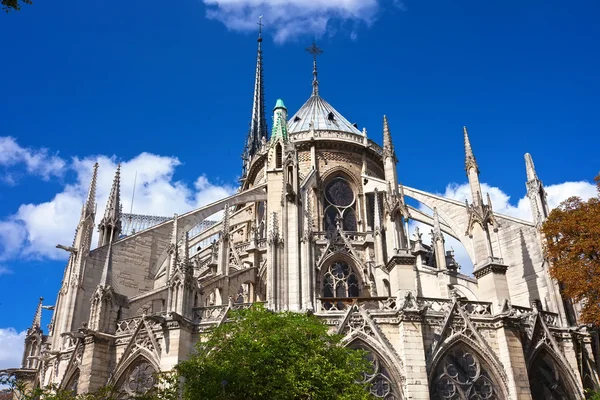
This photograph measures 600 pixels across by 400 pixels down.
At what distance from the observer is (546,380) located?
68.6 feet

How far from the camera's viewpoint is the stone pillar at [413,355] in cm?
1854

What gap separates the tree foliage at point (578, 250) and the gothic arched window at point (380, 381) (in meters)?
7.46

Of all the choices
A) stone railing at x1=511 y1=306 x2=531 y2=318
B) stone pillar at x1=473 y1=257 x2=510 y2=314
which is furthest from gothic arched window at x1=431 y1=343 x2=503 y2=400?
stone railing at x1=511 y1=306 x2=531 y2=318

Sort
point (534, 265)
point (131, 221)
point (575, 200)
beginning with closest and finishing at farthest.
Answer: point (575, 200), point (534, 265), point (131, 221)

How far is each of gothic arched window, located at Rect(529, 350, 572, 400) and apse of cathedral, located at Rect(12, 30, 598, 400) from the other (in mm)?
52

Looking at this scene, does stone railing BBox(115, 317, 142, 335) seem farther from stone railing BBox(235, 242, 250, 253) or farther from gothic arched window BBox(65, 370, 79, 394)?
stone railing BBox(235, 242, 250, 253)

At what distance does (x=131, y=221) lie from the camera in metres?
64.6

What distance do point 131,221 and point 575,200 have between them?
51.4 m

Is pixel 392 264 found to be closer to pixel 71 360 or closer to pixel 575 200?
pixel 575 200

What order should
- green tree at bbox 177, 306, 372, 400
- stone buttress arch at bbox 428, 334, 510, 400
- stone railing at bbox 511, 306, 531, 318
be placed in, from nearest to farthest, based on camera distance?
green tree at bbox 177, 306, 372, 400, stone buttress arch at bbox 428, 334, 510, 400, stone railing at bbox 511, 306, 531, 318

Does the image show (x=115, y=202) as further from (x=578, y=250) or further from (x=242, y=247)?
(x=578, y=250)

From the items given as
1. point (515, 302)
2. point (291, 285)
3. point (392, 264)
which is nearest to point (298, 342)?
point (291, 285)

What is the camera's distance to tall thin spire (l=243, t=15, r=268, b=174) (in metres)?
74.9

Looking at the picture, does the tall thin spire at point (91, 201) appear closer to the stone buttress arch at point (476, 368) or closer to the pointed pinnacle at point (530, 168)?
the stone buttress arch at point (476, 368)
